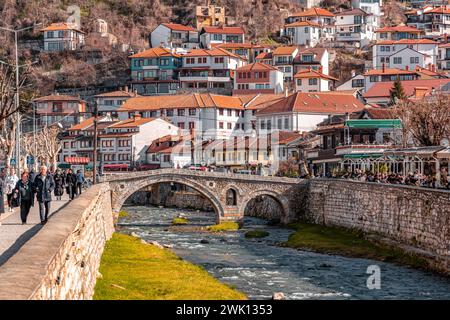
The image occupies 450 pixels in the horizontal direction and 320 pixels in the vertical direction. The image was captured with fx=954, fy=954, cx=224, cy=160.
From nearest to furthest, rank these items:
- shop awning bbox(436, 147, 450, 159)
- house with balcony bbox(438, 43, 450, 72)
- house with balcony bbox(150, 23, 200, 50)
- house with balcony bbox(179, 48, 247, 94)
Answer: shop awning bbox(436, 147, 450, 159) → house with balcony bbox(179, 48, 247, 94) → house with balcony bbox(438, 43, 450, 72) → house with balcony bbox(150, 23, 200, 50)

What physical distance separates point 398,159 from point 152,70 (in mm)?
98794

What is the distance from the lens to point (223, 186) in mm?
84938

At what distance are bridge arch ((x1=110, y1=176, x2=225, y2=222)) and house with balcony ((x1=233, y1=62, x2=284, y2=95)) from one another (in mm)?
70612

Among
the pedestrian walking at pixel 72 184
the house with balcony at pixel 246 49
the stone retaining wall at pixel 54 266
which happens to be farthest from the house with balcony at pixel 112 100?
the stone retaining wall at pixel 54 266

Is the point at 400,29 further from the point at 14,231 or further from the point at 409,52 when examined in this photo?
the point at 14,231

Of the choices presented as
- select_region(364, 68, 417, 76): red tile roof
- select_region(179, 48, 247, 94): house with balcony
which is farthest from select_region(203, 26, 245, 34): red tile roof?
select_region(364, 68, 417, 76): red tile roof

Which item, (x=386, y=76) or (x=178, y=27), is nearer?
(x=386, y=76)

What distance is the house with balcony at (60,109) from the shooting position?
154 m

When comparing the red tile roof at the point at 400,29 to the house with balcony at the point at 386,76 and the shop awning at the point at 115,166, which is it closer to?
the house with balcony at the point at 386,76

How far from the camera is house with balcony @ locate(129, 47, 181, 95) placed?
533 feet

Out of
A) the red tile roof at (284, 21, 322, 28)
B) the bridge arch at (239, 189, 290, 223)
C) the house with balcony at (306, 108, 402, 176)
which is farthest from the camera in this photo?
the red tile roof at (284, 21, 322, 28)

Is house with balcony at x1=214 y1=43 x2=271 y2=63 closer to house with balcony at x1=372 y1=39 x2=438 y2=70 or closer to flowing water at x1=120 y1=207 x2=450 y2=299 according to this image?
house with balcony at x1=372 y1=39 x2=438 y2=70

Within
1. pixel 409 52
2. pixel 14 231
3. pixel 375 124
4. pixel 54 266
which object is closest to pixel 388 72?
pixel 409 52

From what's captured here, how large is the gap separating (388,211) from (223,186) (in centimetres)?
2766
